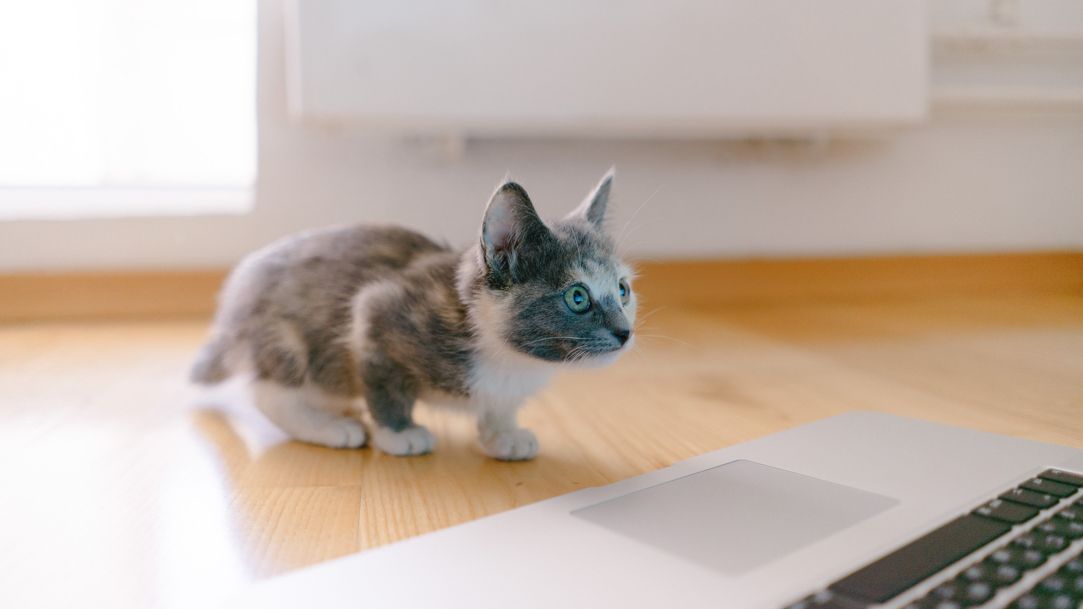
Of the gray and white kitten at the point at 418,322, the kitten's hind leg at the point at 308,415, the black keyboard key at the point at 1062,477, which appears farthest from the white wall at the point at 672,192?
the black keyboard key at the point at 1062,477

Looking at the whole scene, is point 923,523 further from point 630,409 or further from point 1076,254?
point 1076,254

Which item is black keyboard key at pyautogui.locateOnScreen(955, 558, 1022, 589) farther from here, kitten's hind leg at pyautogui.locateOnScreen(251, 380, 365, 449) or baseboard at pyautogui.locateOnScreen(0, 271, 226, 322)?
baseboard at pyautogui.locateOnScreen(0, 271, 226, 322)

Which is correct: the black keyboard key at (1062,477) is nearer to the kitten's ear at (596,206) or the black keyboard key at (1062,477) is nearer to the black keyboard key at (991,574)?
the black keyboard key at (991,574)

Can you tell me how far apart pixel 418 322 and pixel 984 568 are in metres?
0.59

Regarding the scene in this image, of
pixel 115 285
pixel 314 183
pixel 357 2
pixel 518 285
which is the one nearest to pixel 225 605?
pixel 518 285

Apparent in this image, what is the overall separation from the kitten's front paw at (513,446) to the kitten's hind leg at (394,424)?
0.26 ft

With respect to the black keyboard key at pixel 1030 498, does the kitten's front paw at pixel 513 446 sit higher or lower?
lower

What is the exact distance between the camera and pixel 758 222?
2.05 meters

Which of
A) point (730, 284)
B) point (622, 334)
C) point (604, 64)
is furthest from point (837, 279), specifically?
point (622, 334)

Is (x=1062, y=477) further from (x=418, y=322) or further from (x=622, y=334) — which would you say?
(x=418, y=322)

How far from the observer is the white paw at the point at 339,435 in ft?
2.87

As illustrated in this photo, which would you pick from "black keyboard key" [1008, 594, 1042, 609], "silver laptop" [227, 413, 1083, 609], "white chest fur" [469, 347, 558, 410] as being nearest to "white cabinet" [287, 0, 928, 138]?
"white chest fur" [469, 347, 558, 410]

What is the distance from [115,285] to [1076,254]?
220 cm

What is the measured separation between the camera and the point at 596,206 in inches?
34.5
